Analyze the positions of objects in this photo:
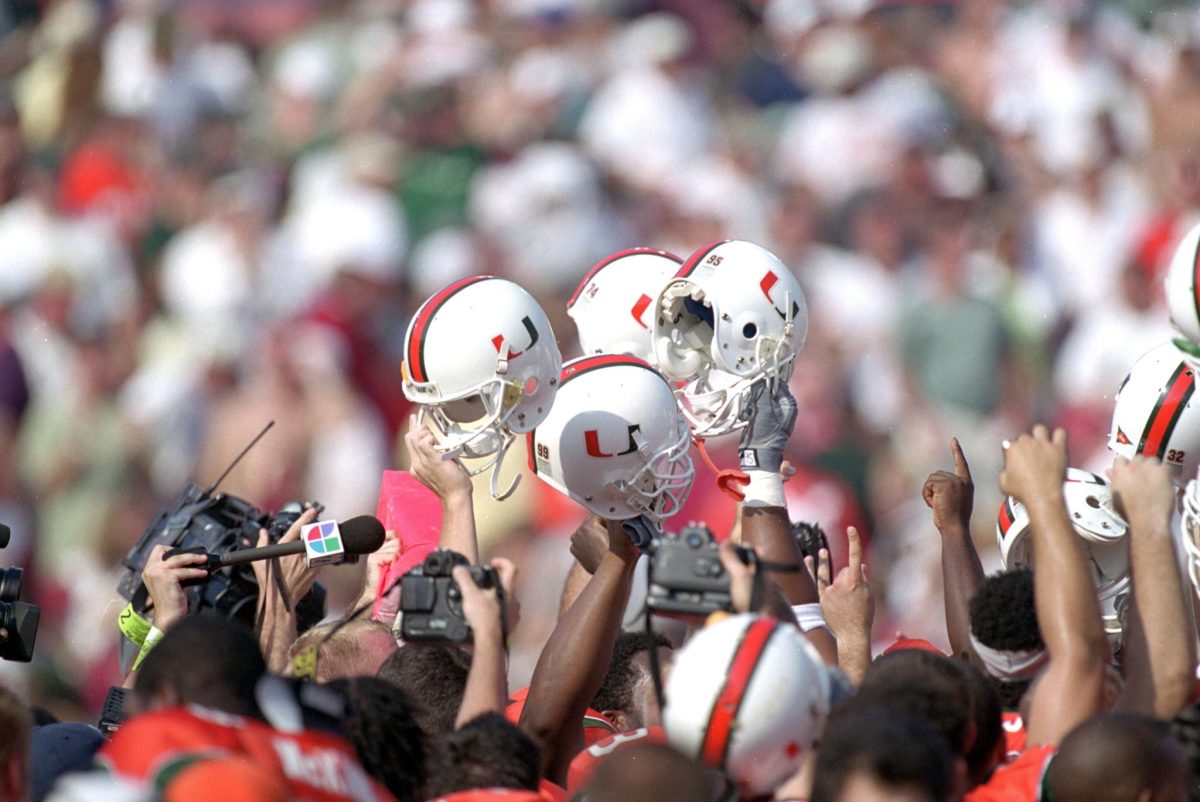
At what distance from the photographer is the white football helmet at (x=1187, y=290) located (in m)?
3.84

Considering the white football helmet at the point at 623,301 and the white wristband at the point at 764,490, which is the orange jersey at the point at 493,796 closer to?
the white wristband at the point at 764,490

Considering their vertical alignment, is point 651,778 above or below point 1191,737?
above

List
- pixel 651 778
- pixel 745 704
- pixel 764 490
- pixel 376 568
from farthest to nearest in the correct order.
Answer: pixel 376 568 → pixel 764 490 → pixel 745 704 → pixel 651 778

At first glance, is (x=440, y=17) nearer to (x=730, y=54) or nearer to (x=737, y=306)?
(x=730, y=54)

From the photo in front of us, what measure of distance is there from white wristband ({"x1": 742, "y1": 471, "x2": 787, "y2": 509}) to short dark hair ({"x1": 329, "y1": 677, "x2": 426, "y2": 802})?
4.85ft

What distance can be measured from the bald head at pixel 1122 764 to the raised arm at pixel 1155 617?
1.56 ft

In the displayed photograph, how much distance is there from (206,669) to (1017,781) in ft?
5.50

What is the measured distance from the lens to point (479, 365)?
4598 mm

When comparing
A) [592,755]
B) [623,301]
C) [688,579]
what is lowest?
[592,755]

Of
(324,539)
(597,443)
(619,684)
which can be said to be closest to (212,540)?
(324,539)

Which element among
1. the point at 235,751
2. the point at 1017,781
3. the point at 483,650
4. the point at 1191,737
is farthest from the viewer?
the point at 483,650

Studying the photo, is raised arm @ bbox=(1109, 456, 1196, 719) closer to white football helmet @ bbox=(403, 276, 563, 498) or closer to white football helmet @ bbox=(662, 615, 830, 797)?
white football helmet @ bbox=(662, 615, 830, 797)

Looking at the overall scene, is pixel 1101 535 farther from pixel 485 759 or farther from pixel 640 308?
pixel 485 759

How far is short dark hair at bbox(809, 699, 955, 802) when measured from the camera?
296 cm
